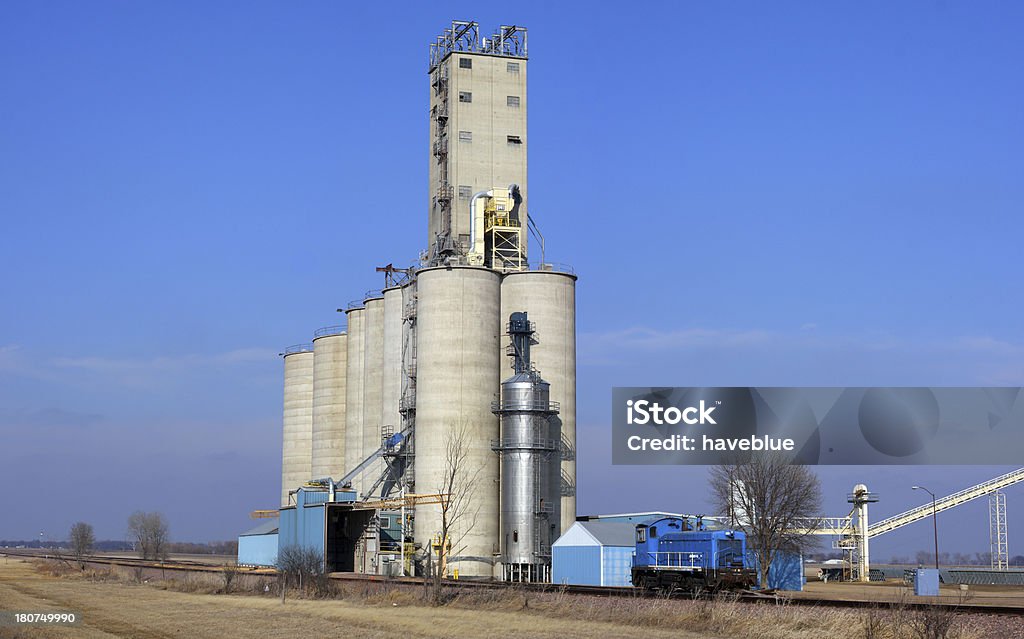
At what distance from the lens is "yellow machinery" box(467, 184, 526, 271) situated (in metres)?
87.6

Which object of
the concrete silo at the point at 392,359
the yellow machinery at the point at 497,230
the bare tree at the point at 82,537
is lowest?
the bare tree at the point at 82,537

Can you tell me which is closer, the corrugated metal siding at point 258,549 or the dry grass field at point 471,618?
the dry grass field at point 471,618

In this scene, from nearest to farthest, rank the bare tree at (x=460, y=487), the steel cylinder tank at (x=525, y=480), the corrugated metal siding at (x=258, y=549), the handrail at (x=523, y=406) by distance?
1. the steel cylinder tank at (x=525, y=480)
2. the handrail at (x=523, y=406)
3. the bare tree at (x=460, y=487)
4. the corrugated metal siding at (x=258, y=549)

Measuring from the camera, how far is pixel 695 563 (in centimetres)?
5172

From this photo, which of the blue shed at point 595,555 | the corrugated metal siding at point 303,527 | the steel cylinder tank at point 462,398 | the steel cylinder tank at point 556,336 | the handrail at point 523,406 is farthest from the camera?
the corrugated metal siding at point 303,527

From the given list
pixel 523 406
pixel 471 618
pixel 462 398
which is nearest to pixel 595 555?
pixel 523 406

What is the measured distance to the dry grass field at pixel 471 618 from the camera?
35.3m

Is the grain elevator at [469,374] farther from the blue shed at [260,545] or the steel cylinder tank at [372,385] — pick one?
the blue shed at [260,545]

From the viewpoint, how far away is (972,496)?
10288 cm

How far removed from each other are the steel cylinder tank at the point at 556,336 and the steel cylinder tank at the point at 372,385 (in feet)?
51.8

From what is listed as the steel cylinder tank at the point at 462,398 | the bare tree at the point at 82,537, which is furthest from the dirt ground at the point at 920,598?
the bare tree at the point at 82,537

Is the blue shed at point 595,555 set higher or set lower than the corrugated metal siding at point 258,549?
higher

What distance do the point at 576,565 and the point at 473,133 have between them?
3729 cm

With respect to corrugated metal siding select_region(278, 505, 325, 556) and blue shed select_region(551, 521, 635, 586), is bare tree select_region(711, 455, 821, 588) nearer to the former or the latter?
blue shed select_region(551, 521, 635, 586)
